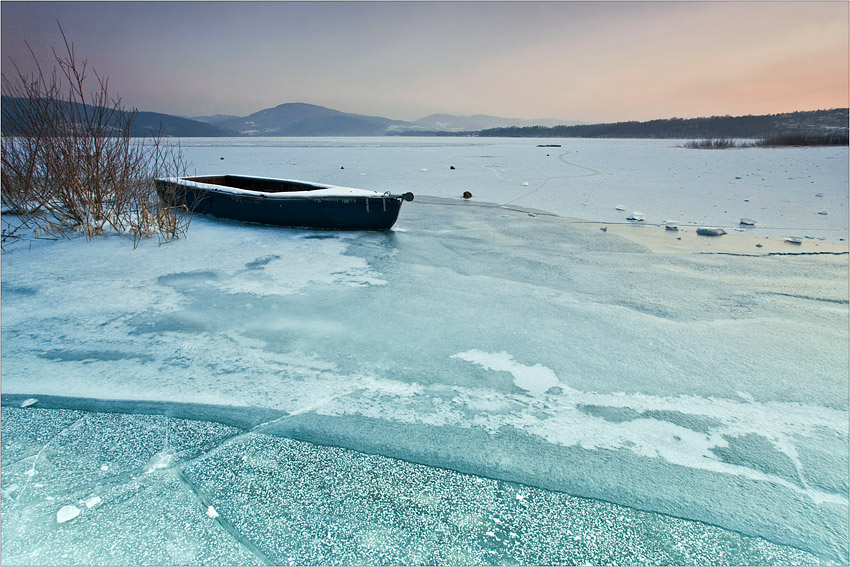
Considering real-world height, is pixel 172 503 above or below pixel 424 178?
below

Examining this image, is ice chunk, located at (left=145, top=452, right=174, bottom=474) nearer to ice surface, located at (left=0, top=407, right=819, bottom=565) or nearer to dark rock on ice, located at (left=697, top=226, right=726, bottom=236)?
ice surface, located at (left=0, top=407, right=819, bottom=565)

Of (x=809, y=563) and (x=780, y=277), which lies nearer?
(x=809, y=563)

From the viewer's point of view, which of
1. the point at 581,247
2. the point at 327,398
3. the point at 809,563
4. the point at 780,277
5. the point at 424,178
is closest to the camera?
the point at 809,563

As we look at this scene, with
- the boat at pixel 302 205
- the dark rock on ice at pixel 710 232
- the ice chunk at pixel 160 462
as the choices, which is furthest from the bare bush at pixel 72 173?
the dark rock on ice at pixel 710 232

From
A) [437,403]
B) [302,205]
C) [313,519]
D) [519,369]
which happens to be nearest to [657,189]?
[302,205]

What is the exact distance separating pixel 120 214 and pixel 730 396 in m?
6.26

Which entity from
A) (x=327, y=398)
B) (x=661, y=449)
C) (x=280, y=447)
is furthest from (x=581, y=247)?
(x=280, y=447)

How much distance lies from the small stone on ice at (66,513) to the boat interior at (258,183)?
5.97 meters

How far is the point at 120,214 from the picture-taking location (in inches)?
209

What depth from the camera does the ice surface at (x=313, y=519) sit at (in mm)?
1231

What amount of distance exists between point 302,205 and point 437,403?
4.24 meters

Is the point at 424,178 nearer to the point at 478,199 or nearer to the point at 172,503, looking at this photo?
the point at 478,199

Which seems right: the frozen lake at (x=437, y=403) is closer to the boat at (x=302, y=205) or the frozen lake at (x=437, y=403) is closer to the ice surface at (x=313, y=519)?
the ice surface at (x=313, y=519)

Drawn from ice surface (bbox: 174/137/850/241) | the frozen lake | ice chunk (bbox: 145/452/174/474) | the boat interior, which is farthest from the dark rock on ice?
ice chunk (bbox: 145/452/174/474)
